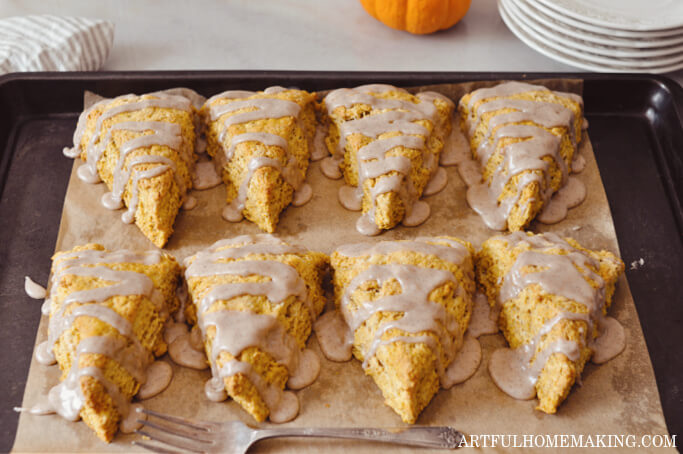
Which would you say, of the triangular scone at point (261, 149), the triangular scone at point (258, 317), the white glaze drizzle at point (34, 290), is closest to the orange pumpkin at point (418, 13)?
the triangular scone at point (261, 149)

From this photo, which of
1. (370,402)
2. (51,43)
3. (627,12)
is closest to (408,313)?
(370,402)

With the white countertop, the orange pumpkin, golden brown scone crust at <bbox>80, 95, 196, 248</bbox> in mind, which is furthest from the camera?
the white countertop

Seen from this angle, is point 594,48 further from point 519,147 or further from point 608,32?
point 519,147

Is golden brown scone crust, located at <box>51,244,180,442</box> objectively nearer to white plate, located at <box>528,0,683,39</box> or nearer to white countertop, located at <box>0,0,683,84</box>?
white countertop, located at <box>0,0,683,84</box>

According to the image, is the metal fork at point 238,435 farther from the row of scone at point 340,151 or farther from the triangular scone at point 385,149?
the triangular scone at point 385,149

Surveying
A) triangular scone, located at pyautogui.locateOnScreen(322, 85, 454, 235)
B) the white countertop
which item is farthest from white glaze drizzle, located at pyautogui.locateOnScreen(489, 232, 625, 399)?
the white countertop

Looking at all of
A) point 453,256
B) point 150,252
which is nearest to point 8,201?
point 150,252

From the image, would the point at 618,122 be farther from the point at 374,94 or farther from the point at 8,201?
the point at 8,201
